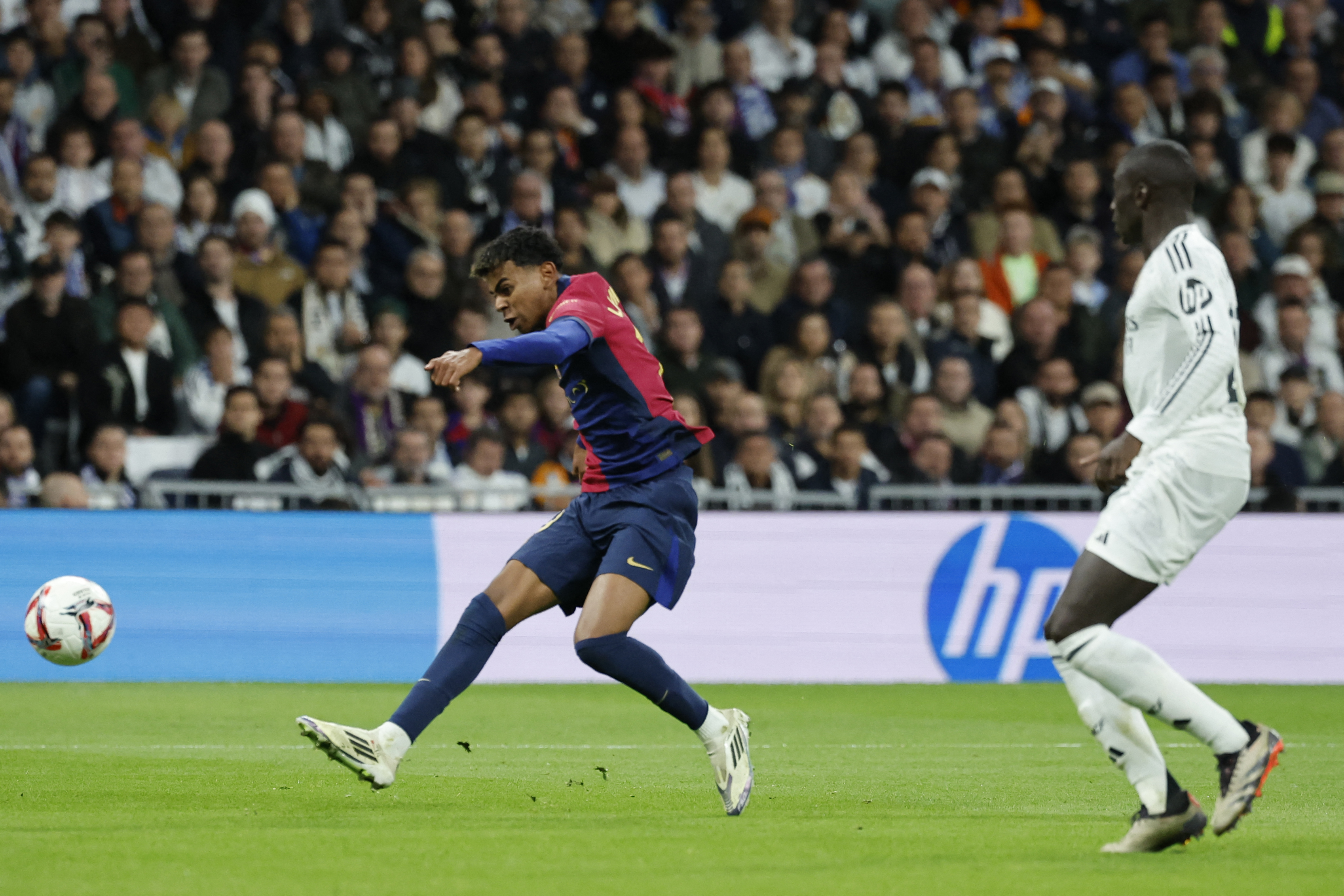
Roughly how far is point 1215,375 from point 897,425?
9.76m

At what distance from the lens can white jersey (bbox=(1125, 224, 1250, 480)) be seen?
19.2 feet

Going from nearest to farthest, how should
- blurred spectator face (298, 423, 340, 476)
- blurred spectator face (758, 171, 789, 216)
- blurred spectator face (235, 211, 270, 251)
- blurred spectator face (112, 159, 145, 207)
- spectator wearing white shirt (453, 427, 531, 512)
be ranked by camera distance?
blurred spectator face (298, 423, 340, 476) < spectator wearing white shirt (453, 427, 531, 512) < blurred spectator face (235, 211, 270, 251) < blurred spectator face (112, 159, 145, 207) < blurred spectator face (758, 171, 789, 216)

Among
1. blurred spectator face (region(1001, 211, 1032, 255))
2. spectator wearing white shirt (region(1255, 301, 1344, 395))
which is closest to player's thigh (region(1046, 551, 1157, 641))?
blurred spectator face (region(1001, 211, 1032, 255))

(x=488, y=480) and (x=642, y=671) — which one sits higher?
(x=642, y=671)

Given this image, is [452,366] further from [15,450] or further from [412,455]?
[15,450]

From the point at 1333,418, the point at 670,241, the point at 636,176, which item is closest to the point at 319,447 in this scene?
the point at 670,241

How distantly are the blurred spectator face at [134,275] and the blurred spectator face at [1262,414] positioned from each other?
902 cm

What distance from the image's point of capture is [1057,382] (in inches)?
626

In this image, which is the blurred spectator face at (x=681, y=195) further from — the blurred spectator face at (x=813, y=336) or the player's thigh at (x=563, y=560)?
the player's thigh at (x=563, y=560)

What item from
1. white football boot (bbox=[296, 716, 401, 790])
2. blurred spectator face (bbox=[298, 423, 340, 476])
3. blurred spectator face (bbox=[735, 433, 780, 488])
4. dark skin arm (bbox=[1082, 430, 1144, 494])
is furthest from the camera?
blurred spectator face (bbox=[735, 433, 780, 488])

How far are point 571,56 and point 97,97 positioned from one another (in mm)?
4388

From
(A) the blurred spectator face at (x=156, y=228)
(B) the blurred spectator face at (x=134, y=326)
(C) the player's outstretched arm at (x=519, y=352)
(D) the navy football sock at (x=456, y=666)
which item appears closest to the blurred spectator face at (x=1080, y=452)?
(B) the blurred spectator face at (x=134, y=326)

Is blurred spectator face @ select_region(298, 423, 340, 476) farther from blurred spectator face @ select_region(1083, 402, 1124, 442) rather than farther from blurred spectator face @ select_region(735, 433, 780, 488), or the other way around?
blurred spectator face @ select_region(1083, 402, 1124, 442)

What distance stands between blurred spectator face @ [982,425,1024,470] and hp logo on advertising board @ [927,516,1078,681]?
3.50 feet
